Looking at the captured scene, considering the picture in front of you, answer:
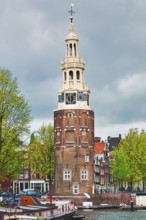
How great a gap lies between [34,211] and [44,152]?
170 ft

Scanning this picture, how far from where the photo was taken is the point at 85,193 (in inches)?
3600

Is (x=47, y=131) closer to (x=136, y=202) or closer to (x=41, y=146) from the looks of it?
(x=41, y=146)

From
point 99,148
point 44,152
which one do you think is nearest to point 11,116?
point 44,152

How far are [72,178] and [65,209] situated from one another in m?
33.6

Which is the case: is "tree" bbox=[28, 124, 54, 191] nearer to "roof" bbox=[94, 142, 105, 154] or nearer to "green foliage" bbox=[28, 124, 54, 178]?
"green foliage" bbox=[28, 124, 54, 178]

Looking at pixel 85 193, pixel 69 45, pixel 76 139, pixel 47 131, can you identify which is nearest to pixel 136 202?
pixel 85 193

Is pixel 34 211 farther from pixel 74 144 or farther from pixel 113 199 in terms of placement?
pixel 113 199

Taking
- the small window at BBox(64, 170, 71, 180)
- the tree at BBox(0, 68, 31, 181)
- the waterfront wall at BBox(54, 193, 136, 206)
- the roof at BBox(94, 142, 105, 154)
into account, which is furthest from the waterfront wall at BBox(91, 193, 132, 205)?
the tree at BBox(0, 68, 31, 181)

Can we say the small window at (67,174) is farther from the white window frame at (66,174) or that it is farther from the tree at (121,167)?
the tree at (121,167)

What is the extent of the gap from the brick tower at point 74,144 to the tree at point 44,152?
17.3ft

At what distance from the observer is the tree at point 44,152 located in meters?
97.5

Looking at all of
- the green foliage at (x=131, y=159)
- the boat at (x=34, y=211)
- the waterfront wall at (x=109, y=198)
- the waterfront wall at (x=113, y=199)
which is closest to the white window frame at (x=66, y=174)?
the waterfront wall at (x=109, y=198)

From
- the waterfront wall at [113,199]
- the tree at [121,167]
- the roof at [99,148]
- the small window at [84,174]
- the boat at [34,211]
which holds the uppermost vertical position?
the roof at [99,148]

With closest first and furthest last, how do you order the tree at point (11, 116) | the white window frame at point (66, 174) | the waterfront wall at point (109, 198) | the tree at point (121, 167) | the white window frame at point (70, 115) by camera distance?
the tree at point (11, 116) → the waterfront wall at point (109, 198) → the white window frame at point (66, 174) → the white window frame at point (70, 115) → the tree at point (121, 167)
